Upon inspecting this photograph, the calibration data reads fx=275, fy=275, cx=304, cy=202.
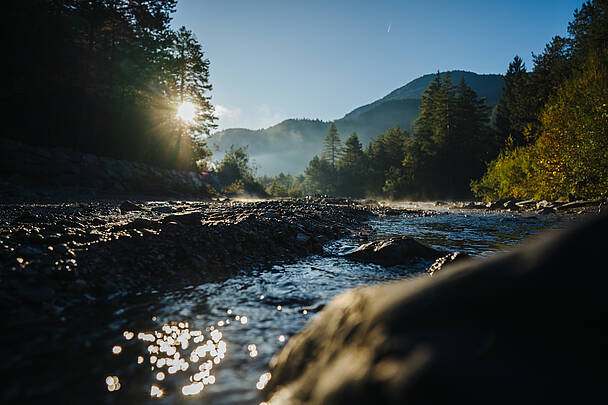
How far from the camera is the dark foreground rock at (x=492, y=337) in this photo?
979mm

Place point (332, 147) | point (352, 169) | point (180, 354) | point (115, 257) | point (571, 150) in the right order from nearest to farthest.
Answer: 1. point (180, 354)
2. point (115, 257)
3. point (571, 150)
4. point (352, 169)
5. point (332, 147)

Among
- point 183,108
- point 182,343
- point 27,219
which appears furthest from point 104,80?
point 182,343

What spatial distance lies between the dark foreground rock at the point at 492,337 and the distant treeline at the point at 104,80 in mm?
25780

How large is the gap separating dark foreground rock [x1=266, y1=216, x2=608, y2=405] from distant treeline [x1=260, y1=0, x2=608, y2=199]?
19519mm

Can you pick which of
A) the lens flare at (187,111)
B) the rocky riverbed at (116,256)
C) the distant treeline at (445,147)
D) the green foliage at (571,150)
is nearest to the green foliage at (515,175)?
the green foliage at (571,150)

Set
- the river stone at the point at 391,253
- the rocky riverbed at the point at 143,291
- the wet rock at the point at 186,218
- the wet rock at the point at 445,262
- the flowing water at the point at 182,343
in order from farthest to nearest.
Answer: the wet rock at the point at 186,218
the river stone at the point at 391,253
the wet rock at the point at 445,262
the rocky riverbed at the point at 143,291
the flowing water at the point at 182,343

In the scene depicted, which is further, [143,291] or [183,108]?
[183,108]

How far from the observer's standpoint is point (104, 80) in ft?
84.0

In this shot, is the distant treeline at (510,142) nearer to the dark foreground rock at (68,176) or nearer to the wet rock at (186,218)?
the wet rock at (186,218)

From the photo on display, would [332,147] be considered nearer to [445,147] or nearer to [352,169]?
Answer: [352,169]

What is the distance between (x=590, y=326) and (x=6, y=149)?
24301mm

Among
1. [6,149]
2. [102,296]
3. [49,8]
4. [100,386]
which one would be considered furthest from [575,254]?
[49,8]

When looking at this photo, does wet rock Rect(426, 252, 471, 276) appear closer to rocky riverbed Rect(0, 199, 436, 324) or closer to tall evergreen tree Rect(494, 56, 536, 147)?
rocky riverbed Rect(0, 199, 436, 324)

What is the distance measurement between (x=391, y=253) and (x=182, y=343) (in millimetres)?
4173
